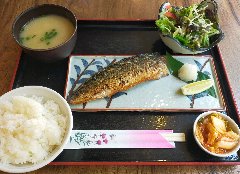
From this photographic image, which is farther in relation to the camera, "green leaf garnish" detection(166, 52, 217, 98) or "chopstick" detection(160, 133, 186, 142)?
"green leaf garnish" detection(166, 52, 217, 98)

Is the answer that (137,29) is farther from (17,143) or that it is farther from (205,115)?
(17,143)

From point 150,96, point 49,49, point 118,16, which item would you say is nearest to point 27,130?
point 49,49

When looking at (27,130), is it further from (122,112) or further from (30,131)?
Answer: (122,112)

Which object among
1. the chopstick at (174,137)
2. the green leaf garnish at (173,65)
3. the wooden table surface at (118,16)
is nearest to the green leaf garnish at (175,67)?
the green leaf garnish at (173,65)

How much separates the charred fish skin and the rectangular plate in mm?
37

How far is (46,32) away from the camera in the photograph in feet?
6.45

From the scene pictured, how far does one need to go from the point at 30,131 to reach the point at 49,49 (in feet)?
1.80

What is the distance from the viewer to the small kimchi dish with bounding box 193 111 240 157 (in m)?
1.57

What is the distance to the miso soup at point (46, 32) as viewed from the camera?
191 cm

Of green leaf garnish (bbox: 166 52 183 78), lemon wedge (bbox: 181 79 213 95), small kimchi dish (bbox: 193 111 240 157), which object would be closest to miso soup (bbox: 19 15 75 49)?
green leaf garnish (bbox: 166 52 183 78)

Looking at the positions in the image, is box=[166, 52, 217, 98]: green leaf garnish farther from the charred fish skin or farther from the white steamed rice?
the white steamed rice

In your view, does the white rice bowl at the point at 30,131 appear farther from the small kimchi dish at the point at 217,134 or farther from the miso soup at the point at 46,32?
the small kimchi dish at the point at 217,134

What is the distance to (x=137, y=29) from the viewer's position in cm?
219

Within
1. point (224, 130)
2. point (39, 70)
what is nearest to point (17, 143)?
point (39, 70)
